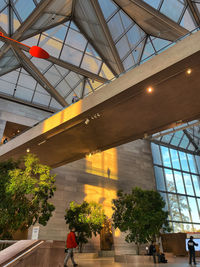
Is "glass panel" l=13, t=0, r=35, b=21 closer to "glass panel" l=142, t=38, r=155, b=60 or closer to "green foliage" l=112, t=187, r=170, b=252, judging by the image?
"glass panel" l=142, t=38, r=155, b=60

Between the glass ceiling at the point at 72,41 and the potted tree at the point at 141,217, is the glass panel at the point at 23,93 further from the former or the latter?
the potted tree at the point at 141,217

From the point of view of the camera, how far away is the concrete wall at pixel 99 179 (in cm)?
1948

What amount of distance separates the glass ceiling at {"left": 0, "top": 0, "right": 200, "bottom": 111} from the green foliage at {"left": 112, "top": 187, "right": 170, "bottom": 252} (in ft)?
28.7

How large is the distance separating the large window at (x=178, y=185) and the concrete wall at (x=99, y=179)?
1774 mm

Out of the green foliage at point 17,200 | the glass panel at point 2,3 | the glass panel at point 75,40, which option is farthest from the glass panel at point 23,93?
the green foliage at point 17,200

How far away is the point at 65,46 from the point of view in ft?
66.6

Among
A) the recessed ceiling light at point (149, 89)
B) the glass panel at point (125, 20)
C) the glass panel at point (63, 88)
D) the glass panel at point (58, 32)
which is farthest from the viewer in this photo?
the glass panel at point (63, 88)

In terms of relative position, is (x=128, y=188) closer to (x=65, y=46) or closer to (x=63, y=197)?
(x=63, y=197)

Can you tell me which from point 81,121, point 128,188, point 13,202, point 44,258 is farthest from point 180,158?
point 44,258

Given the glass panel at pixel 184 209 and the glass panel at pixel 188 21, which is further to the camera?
the glass panel at pixel 184 209

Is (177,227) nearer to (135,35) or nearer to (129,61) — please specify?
(129,61)

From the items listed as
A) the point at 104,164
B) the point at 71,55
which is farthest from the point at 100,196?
the point at 71,55

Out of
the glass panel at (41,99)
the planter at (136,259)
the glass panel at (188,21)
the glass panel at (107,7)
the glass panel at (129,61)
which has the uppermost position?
the glass panel at (107,7)

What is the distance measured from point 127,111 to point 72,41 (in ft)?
39.8
